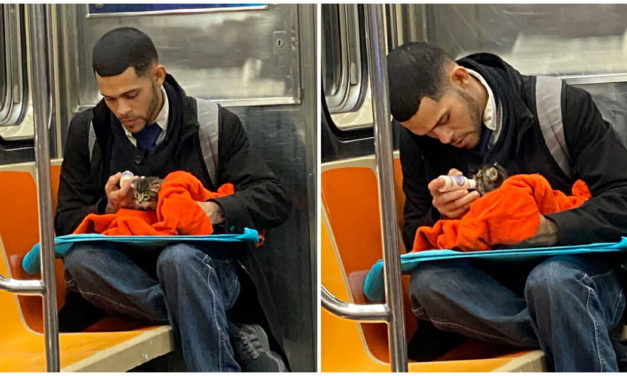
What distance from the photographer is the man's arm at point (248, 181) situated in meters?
1.03

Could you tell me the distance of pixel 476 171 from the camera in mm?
976

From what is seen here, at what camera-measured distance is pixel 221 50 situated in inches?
41.2

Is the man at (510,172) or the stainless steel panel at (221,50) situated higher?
the stainless steel panel at (221,50)

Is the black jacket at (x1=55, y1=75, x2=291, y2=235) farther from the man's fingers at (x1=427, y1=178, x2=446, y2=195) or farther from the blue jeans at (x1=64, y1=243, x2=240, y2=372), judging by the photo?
the man's fingers at (x1=427, y1=178, x2=446, y2=195)

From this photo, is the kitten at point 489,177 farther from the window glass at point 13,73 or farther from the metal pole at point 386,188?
the window glass at point 13,73

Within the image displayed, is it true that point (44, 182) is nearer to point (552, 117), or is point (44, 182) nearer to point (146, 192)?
point (146, 192)

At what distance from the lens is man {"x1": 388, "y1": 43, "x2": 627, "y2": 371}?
0.92 metres

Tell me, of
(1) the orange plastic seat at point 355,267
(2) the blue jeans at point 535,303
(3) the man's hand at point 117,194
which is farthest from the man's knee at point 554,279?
(3) the man's hand at point 117,194

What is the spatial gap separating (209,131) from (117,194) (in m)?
0.16

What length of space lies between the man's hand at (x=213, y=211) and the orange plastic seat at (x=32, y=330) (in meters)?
0.16

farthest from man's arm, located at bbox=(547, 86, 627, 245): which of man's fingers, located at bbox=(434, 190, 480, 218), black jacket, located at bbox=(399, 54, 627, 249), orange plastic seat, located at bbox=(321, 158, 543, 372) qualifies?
orange plastic seat, located at bbox=(321, 158, 543, 372)

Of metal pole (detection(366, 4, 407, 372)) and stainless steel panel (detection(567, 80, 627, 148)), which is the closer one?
metal pole (detection(366, 4, 407, 372))

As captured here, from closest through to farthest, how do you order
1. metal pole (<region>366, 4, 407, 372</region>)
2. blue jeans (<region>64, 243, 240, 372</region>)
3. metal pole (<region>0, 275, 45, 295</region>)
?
metal pole (<region>366, 4, 407, 372</region>), metal pole (<region>0, 275, 45, 295</region>), blue jeans (<region>64, 243, 240, 372</region>)

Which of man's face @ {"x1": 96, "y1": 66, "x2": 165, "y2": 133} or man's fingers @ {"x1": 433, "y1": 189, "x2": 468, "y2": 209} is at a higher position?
man's face @ {"x1": 96, "y1": 66, "x2": 165, "y2": 133}
